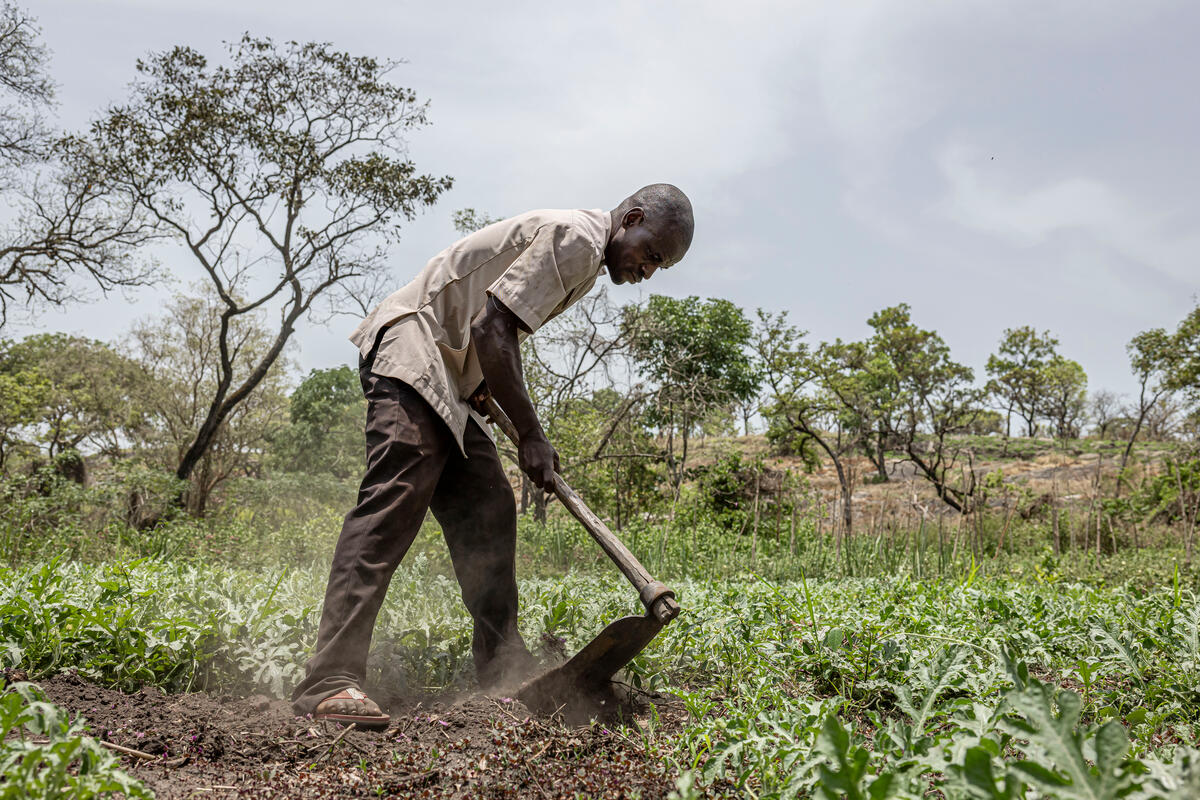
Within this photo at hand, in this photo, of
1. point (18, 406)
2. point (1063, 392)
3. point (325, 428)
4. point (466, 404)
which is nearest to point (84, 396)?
point (18, 406)

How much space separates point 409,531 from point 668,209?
4.48 feet

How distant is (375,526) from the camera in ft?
7.36

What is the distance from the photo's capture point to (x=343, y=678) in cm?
212

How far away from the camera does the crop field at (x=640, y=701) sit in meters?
1.16

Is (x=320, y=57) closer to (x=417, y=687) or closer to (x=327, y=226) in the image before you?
(x=327, y=226)

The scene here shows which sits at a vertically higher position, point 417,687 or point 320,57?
point 320,57

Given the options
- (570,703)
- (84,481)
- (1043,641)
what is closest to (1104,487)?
(1043,641)

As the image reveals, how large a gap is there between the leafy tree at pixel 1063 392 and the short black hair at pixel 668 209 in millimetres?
33740

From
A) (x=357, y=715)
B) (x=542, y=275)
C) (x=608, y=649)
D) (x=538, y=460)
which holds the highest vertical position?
(x=542, y=275)

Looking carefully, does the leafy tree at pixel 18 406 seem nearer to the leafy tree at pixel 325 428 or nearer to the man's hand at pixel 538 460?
the leafy tree at pixel 325 428

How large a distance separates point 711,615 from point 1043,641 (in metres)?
1.18

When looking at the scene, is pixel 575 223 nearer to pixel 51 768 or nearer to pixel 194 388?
pixel 51 768

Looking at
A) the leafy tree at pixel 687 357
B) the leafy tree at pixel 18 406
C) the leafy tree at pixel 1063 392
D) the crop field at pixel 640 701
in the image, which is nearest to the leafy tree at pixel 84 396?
the leafy tree at pixel 18 406

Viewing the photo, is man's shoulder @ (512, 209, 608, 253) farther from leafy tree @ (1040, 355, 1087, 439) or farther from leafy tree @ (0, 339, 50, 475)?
leafy tree @ (1040, 355, 1087, 439)
